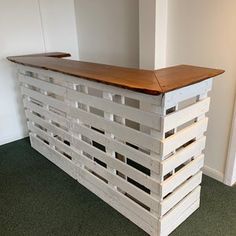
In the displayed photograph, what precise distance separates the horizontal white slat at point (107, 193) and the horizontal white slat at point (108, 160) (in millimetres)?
219

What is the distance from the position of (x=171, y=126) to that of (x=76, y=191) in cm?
120

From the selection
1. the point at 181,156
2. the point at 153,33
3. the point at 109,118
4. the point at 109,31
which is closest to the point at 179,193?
the point at 181,156

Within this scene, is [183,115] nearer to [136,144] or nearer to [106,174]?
[136,144]

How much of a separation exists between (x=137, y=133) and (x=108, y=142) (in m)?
0.32

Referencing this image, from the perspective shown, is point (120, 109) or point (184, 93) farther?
point (120, 109)

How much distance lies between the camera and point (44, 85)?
90.4 inches

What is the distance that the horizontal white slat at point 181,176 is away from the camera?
1542mm

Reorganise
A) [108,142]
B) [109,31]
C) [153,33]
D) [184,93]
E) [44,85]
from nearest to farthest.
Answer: [184,93]
[108,142]
[153,33]
[44,85]
[109,31]

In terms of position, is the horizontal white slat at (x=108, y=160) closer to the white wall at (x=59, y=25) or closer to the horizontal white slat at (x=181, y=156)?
the horizontal white slat at (x=181, y=156)

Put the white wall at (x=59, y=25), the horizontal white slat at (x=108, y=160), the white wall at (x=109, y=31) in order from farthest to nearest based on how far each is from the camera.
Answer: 1. the white wall at (x=59, y=25)
2. the white wall at (x=109, y=31)
3. the horizontal white slat at (x=108, y=160)

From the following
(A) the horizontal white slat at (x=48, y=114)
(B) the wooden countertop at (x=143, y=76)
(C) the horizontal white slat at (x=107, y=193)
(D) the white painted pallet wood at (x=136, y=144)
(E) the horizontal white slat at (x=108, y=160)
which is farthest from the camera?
(A) the horizontal white slat at (x=48, y=114)

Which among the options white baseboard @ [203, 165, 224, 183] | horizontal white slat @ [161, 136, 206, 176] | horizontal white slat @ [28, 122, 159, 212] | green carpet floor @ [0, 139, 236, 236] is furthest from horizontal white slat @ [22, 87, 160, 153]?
white baseboard @ [203, 165, 224, 183]

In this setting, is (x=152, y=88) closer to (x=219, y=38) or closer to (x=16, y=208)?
(x=219, y=38)

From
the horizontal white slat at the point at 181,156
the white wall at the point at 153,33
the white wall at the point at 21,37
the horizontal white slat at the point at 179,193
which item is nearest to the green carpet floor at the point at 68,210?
the horizontal white slat at the point at 179,193
